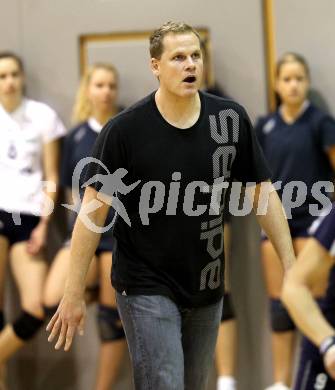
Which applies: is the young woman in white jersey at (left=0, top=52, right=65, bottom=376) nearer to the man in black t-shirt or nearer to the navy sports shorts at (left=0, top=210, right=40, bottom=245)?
the navy sports shorts at (left=0, top=210, right=40, bottom=245)

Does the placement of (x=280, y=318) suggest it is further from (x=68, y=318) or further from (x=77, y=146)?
(x=68, y=318)

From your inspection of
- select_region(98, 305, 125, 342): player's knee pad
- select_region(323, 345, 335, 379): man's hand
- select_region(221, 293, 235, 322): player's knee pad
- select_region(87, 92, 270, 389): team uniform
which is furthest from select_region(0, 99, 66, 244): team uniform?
select_region(323, 345, 335, 379): man's hand

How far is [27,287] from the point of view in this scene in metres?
3.74

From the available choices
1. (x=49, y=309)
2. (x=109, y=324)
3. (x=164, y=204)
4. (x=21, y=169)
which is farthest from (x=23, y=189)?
(x=164, y=204)

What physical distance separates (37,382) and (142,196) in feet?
7.19

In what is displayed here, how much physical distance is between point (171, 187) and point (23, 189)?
1.67 m

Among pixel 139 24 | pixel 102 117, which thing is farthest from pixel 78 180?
pixel 139 24

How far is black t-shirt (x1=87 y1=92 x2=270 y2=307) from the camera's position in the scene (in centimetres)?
223

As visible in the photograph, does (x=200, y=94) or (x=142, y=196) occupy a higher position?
(x=200, y=94)

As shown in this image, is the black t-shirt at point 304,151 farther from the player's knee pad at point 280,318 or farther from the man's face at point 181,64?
the man's face at point 181,64

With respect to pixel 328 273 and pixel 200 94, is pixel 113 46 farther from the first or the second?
pixel 328 273

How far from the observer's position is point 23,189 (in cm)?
376

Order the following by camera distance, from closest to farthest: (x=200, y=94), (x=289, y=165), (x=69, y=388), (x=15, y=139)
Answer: (x=200, y=94)
(x=289, y=165)
(x=15, y=139)
(x=69, y=388)

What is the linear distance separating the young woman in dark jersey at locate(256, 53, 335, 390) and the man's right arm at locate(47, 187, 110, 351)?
1.48 m
